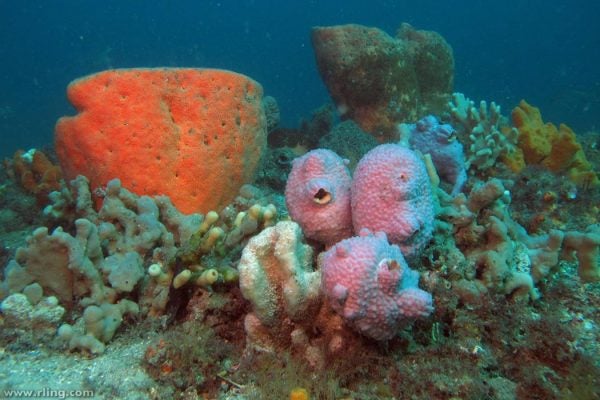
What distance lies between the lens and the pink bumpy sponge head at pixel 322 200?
2943mm

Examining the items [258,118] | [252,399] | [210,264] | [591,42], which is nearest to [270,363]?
[252,399]

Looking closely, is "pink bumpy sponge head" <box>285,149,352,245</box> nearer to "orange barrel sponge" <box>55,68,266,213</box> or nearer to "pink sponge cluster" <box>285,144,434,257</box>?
"pink sponge cluster" <box>285,144,434,257</box>

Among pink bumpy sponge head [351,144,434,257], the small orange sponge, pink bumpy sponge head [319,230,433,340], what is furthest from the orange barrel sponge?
the small orange sponge

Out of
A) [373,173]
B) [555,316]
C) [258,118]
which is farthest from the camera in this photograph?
[258,118]

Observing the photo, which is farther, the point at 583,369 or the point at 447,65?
the point at 447,65

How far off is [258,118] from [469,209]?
107 inches

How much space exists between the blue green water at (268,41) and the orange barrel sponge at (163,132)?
47.5 meters

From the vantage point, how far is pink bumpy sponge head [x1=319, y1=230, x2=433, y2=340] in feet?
7.29

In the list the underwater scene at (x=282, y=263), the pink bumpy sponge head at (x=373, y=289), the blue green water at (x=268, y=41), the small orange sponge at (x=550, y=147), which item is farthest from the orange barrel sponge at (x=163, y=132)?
the blue green water at (x=268, y=41)

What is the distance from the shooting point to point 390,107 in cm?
1012

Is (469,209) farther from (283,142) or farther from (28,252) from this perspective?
(283,142)

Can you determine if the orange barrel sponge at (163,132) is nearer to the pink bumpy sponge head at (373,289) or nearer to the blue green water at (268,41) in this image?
the pink bumpy sponge head at (373,289)

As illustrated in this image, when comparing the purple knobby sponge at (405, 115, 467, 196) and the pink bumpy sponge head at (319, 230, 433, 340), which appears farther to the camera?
the purple knobby sponge at (405, 115, 467, 196)

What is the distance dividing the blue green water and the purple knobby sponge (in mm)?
49222
